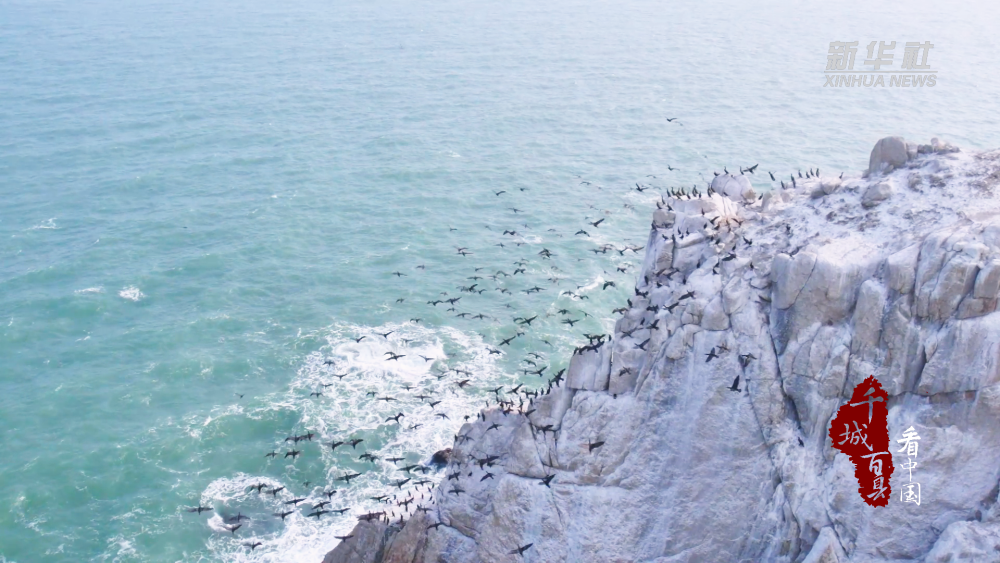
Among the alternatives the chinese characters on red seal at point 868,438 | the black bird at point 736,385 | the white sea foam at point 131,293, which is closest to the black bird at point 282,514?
the black bird at point 736,385

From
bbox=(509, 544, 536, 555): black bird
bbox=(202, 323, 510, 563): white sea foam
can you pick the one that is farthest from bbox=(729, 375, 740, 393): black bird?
bbox=(202, 323, 510, 563): white sea foam

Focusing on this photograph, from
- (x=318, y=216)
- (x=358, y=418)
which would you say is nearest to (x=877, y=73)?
(x=318, y=216)

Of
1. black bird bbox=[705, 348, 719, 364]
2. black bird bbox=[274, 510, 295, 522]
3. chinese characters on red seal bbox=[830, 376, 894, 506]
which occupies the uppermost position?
black bird bbox=[705, 348, 719, 364]

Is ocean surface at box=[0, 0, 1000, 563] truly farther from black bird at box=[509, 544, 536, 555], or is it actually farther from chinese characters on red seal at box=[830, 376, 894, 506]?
chinese characters on red seal at box=[830, 376, 894, 506]

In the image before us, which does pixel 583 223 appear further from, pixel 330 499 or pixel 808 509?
pixel 808 509

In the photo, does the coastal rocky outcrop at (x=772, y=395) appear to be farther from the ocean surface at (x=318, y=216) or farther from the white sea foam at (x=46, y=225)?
the white sea foam at (x=46, y=225)

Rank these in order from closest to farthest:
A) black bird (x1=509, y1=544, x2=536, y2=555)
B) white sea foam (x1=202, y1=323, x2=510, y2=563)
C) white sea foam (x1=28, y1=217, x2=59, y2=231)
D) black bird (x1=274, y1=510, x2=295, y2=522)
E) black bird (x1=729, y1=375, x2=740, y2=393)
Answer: black bird (x1=729, y1=375, x2=740, y2=393)
black bird (x1=509, y1=544, x2=536, y2=555)
black bird (x1=274, y1=510, x2=295, y2=522)
white sea foam (x1=202, y1=323, x2=510, y2=563)
white sea foam (x1=28, y1=217, x2=59, y2=231)
